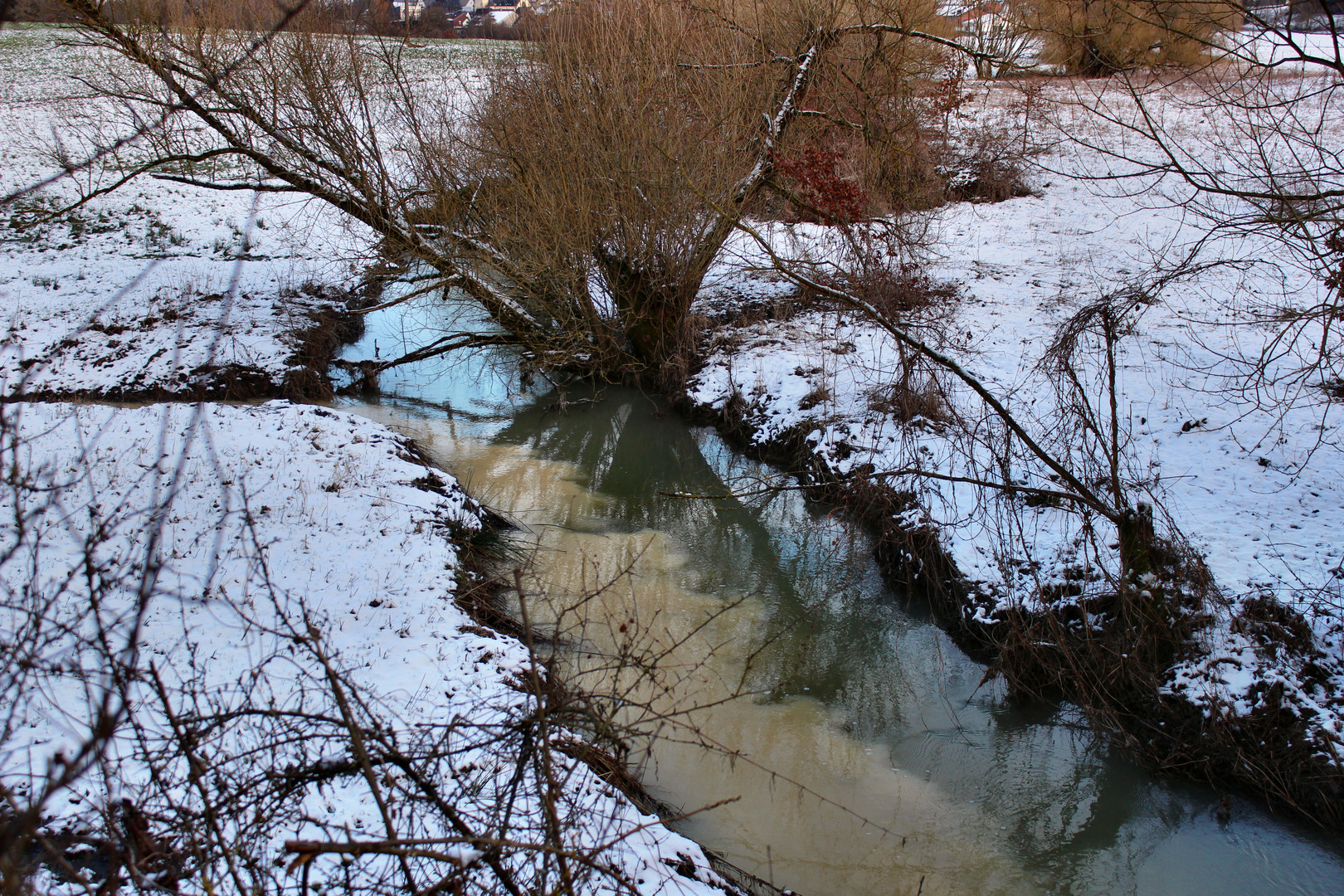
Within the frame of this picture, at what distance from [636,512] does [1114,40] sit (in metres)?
5.73

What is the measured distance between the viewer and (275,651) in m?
4.13

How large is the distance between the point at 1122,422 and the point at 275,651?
6.95m

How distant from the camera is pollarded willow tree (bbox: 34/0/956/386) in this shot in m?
9.70

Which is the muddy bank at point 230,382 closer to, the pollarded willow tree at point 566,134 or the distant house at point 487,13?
the pollarded willow tree at point 566,134

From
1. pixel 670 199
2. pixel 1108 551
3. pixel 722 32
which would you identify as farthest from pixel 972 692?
pixel 722 32

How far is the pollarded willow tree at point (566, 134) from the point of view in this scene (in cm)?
970

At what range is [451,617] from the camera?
5.52 meters

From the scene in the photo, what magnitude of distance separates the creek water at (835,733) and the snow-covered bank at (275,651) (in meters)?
0.58

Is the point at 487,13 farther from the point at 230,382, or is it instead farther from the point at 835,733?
the point at 835,733

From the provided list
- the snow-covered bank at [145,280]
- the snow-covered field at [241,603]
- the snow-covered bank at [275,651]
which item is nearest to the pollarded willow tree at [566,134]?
the snow-covered bank at [145,280]

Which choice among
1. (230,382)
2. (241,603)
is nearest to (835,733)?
(241,603)

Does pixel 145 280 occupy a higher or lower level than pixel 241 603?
higher

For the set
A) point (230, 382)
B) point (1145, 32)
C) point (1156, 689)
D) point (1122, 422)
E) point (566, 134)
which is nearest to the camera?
point (1156, 689)

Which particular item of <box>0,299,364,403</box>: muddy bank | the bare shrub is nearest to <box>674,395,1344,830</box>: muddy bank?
the bare shrub
